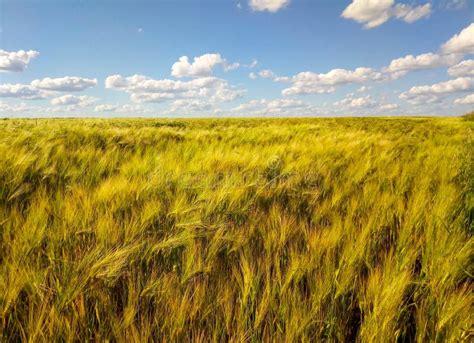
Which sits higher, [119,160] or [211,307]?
[119,160]

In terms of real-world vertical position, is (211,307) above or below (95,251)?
below

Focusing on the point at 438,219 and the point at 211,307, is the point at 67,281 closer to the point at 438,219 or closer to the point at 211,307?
the point at 211,307

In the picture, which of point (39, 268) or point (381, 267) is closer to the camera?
point (39, 268)

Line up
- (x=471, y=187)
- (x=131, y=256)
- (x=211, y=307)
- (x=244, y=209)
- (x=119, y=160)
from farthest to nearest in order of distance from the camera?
(x=119, y=160) → (x=471, y=187) → (x=244, y=209) → (x=131, y=256) → (x=211, y=307)

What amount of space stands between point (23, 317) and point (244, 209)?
4.01 feet

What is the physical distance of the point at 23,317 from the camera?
94 cm

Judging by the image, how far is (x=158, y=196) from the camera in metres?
2.06

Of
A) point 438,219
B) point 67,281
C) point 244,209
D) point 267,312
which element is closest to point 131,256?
point 67,281

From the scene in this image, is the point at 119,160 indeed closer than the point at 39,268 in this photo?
No

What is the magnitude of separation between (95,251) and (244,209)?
37.2 inches

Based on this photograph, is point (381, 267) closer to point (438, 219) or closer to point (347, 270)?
point (347, 270)

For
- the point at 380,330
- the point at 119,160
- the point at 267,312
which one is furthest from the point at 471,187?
the point at 119,160

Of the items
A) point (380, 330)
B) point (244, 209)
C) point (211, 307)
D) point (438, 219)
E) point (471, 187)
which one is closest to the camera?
point (380, 330)

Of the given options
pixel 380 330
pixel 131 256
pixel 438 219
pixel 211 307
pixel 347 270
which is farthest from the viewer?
pixel 438 219
